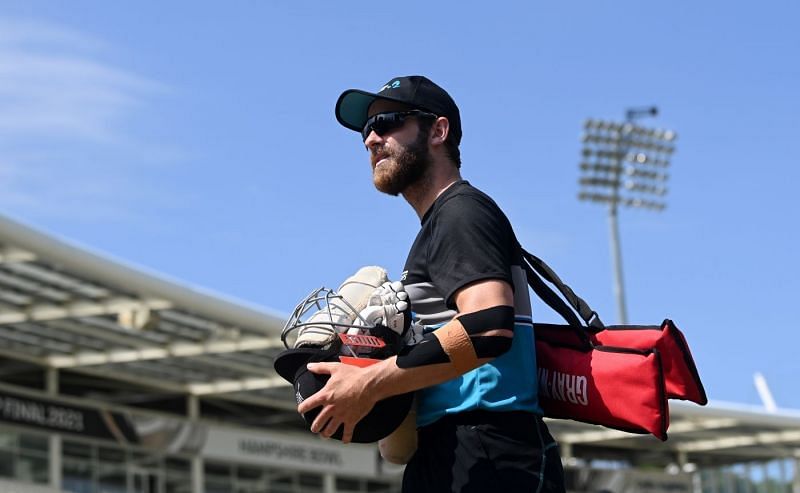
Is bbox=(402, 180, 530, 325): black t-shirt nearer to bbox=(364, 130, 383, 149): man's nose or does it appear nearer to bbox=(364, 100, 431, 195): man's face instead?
bbox=(364, 100, 431, 195): man's face

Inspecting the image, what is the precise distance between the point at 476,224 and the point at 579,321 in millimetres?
463

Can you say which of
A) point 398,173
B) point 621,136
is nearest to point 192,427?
point 621,136

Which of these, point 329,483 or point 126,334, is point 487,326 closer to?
point 126,334

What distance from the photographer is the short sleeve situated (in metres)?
3.33

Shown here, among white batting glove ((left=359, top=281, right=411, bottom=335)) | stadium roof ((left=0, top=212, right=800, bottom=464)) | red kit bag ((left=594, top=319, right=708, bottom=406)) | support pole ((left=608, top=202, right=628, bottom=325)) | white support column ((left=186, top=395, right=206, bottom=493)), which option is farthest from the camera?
support pole ((left=608, top=202, right=628, bottom=325))

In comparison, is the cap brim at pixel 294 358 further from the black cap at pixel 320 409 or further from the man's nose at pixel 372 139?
the man's nose at pixel 372 139

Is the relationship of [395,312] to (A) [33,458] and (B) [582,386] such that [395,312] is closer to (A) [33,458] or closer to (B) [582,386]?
(B) [582,386]

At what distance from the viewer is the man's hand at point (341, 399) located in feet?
10.7

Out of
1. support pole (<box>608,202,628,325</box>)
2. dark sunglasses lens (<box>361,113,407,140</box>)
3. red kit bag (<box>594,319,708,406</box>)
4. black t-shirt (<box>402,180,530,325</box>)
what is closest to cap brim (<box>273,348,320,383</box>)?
black t-shirt (<box>402,180,530,325</box>)

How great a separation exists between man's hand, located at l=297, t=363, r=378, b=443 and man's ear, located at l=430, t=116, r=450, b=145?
0.71 m

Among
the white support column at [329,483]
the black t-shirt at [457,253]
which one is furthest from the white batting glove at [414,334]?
the white support column at [329,483]

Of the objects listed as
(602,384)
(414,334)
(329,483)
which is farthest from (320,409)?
(329,483)

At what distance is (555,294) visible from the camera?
3742mm

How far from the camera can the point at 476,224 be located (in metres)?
3.38
